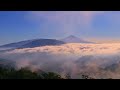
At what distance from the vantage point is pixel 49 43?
274 centimetres

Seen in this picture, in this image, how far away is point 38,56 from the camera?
8.85 ft
